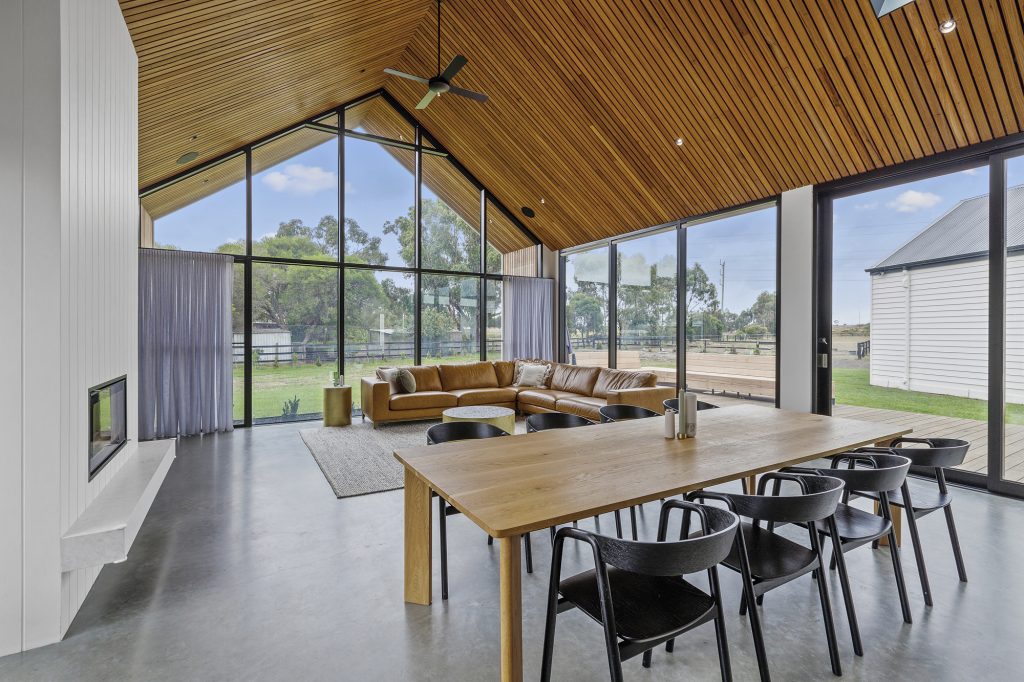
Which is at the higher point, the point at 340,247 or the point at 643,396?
the point at 340,247

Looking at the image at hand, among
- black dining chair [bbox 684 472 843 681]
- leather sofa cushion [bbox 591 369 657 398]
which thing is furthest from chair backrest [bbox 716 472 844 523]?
leather sofa cushion [bbox 591 369 657 398]

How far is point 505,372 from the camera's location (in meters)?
7.64

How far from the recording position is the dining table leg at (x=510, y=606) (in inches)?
57.8

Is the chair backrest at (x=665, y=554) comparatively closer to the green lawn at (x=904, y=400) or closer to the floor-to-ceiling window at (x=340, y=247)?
the green lawn at (x=904, y=400)

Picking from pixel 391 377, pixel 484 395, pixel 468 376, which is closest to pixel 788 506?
pixel 484 395

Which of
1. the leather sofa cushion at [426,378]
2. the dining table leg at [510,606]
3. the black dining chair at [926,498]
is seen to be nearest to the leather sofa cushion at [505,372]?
the leather sofa cushion at [426,378]

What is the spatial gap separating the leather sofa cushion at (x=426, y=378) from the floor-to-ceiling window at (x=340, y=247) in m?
0.48

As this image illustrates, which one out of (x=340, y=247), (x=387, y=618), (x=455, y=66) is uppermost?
(x=455, y=66)

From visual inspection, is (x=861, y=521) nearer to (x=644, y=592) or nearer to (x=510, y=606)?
(x=644, y=592)

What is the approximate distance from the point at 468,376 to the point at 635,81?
4.37 m

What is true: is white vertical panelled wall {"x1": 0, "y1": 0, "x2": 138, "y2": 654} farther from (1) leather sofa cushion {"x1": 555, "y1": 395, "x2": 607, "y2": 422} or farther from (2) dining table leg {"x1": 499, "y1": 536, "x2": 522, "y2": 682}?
(1) leather sofa cushion {"x1": 555, "y1": 395, "x2": 607, "y2": 422}

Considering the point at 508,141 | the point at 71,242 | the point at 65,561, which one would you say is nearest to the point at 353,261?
the point at 508,141

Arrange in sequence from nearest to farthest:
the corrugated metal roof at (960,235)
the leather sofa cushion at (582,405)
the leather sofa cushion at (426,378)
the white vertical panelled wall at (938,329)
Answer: the corrugated metal roof at (960,235), the white vertical panelled wall at (938,329), the leather sofa cushion at (582,405), the leather sofa cushion at (426,378)

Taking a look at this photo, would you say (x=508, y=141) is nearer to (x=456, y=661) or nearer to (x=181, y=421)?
(x=181, y=421)
